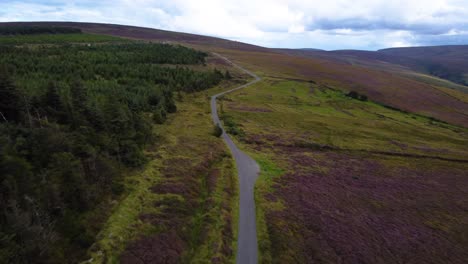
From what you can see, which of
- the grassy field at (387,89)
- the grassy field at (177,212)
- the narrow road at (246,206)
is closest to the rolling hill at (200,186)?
the grassy field at (177,212)

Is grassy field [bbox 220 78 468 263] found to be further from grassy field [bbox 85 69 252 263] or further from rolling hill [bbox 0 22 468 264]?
grassy field [bbox 85 69 252 263]

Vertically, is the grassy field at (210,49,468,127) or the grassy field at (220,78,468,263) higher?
the grassy field at (210,49,468,127)

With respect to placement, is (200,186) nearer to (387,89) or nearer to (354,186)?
(354,186)

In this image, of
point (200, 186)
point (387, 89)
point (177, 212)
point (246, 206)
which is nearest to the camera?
point (177, 212)

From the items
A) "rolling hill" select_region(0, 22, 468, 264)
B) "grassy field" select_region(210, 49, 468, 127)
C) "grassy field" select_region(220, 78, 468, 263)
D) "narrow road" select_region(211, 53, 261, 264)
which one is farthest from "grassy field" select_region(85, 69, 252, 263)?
"grassy field" select_region(210, 49, 468, 127)

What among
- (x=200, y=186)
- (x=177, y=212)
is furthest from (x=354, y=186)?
(x=177, y=212)

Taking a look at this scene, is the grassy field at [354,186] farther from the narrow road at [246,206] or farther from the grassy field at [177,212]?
the grassy field at [177,212]
